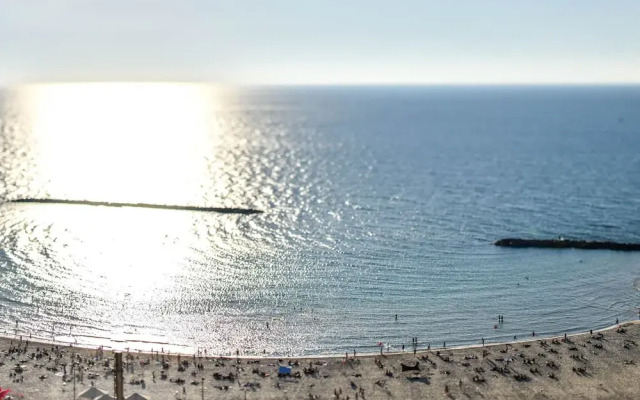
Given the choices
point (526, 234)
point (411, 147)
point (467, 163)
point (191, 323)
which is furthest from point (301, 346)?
point (411, 147)

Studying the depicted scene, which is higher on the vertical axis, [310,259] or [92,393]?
[310,259]

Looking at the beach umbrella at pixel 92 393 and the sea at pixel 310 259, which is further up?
the sea at pixel 310 259

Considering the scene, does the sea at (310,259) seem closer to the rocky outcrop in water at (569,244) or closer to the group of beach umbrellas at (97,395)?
the rocky outcrop in water at (569,244)

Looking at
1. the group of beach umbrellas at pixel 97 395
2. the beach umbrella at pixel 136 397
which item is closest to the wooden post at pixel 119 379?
the beach umbrella at pixel 136 397

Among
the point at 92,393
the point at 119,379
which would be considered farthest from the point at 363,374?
the point at 92,393

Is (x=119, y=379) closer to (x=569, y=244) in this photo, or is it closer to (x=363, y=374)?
(x=363, y=374)

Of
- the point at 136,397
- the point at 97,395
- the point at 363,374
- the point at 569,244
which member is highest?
the point at 569,244

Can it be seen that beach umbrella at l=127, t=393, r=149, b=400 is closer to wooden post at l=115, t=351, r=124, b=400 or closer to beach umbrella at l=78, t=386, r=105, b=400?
wooden post at l=115, t=351, r=124, b=400
